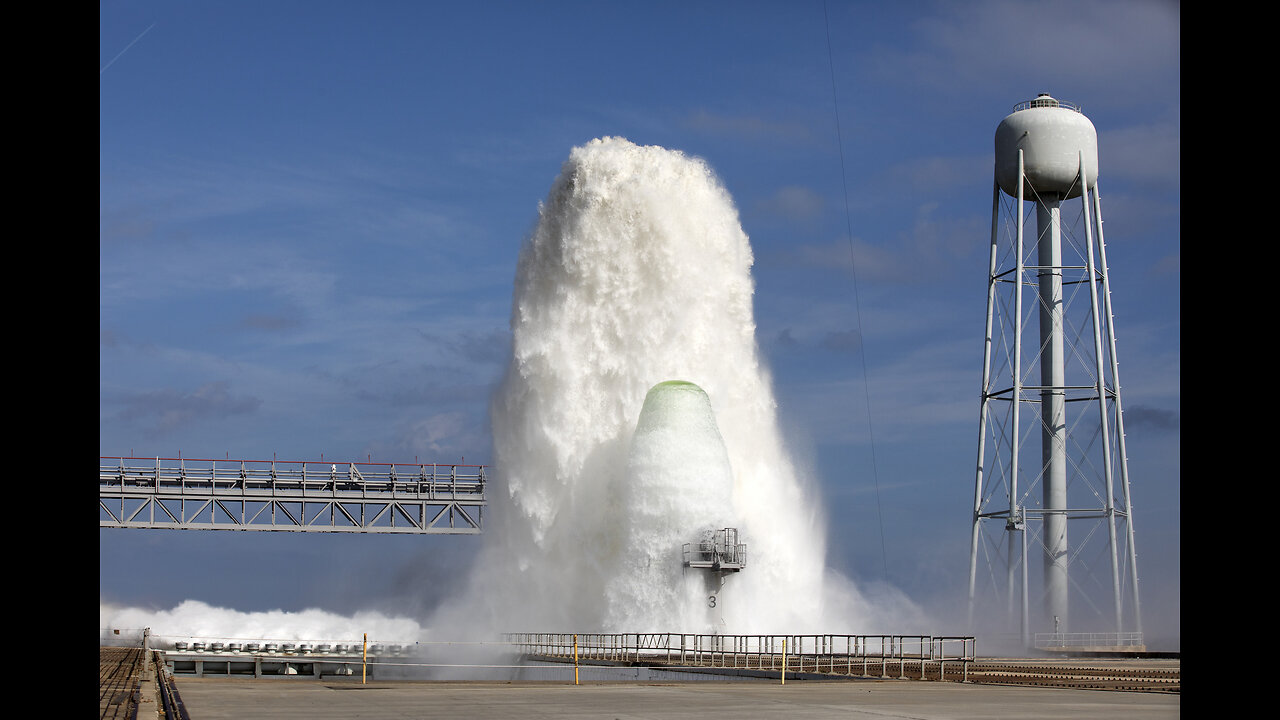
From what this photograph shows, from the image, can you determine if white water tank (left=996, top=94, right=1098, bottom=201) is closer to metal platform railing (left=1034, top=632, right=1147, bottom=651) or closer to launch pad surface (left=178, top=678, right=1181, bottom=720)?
metal platform railing (left=1034, top=632, right=1147, bottom=651)

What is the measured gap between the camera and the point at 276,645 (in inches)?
2507

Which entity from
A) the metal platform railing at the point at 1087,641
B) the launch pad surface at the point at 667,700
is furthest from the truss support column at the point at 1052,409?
the launch pad surface at the point at 667,700

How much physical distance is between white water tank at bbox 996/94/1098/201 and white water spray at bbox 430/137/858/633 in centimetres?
1234

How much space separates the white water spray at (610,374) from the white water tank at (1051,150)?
40.5 feet

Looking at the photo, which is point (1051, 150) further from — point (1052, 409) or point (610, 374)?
point (610, 374)

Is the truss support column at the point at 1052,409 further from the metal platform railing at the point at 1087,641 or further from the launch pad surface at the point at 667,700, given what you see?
the launch pad surface at the point at 667,700

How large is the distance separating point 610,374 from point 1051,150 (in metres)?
20.8

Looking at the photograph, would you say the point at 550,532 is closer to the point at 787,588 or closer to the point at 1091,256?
the point at 787,588

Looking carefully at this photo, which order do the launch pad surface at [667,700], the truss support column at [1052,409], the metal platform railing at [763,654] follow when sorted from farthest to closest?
the truss support column at [1052,409] → the metal platform railing at [763,654] → the launch pad surface at [667,700]

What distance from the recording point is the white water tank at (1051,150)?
177ft

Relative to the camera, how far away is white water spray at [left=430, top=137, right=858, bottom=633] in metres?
48.2

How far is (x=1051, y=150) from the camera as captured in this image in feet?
177

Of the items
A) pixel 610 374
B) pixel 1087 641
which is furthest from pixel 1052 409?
pixel 610 374
